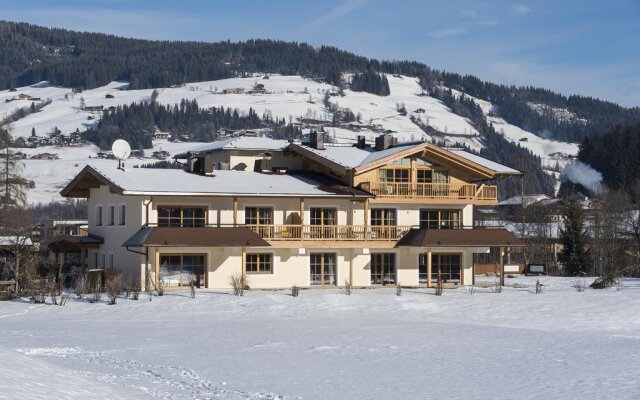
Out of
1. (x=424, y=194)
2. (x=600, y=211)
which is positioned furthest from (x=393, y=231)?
(x=600, y=211)

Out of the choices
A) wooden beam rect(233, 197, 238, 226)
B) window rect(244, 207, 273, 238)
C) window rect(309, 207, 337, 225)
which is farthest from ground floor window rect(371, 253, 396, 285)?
wooden beam rect(233, 197, 238, 226)

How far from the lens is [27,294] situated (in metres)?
43.9

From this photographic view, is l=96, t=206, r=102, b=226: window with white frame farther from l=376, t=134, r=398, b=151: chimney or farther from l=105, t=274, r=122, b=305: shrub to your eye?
l=376, t=134, r=398, b=151: chimney

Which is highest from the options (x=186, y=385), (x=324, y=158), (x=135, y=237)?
(x=324, y=158)

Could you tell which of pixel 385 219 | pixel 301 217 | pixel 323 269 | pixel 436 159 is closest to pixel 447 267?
pixel 385 219

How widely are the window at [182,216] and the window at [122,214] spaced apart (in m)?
2.41

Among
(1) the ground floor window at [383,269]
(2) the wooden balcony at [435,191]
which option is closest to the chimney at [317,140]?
(2) the wooden balcony at [435,191]

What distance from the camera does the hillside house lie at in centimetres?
4644

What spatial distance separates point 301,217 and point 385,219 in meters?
5.45

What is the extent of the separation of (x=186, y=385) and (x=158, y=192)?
24470 millimetres

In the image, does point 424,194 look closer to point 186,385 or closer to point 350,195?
point 350,195

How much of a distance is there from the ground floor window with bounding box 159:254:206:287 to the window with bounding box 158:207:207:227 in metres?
1.52

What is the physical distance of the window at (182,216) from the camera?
46.8 metres

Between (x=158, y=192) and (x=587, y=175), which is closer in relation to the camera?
(x=158, y=192)
